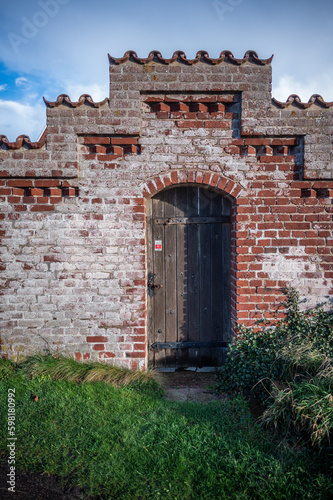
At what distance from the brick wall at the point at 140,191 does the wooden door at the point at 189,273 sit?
11.5 inches

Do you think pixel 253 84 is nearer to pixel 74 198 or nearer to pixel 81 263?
pixel 74 198

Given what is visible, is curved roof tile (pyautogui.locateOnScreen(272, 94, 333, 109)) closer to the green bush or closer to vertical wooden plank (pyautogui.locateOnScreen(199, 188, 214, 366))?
vertical wooden plank (pyautogui.locateOnScreen(199, 188, 214, 366))

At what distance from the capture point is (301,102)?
3535 mm

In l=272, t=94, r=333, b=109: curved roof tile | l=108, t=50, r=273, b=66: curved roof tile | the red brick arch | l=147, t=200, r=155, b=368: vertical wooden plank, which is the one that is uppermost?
l=108, t=50, r=273, b=66: curved roof tile

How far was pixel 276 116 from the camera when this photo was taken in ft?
11.7

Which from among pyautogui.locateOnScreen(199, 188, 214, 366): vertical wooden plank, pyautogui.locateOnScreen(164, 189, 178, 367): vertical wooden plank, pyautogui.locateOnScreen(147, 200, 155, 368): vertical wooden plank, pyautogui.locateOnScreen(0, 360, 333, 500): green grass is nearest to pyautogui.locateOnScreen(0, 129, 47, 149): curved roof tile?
pyautogui.locateOnScreen(147, 200, 155, 368): vertical wooden plank

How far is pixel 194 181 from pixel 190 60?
147 cm

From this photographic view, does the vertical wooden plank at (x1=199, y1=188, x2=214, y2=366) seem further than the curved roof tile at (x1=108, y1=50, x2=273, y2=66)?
Yes

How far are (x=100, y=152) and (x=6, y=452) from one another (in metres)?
3.24

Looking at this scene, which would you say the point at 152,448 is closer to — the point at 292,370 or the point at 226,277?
the point at 292,370

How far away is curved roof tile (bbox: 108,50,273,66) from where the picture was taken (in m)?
3.51

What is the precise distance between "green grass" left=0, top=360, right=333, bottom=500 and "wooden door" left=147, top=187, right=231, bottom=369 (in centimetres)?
95

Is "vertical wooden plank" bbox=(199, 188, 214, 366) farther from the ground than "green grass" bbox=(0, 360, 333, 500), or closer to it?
farther from the ground

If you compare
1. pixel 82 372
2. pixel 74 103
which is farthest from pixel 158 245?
pixel 74 103
